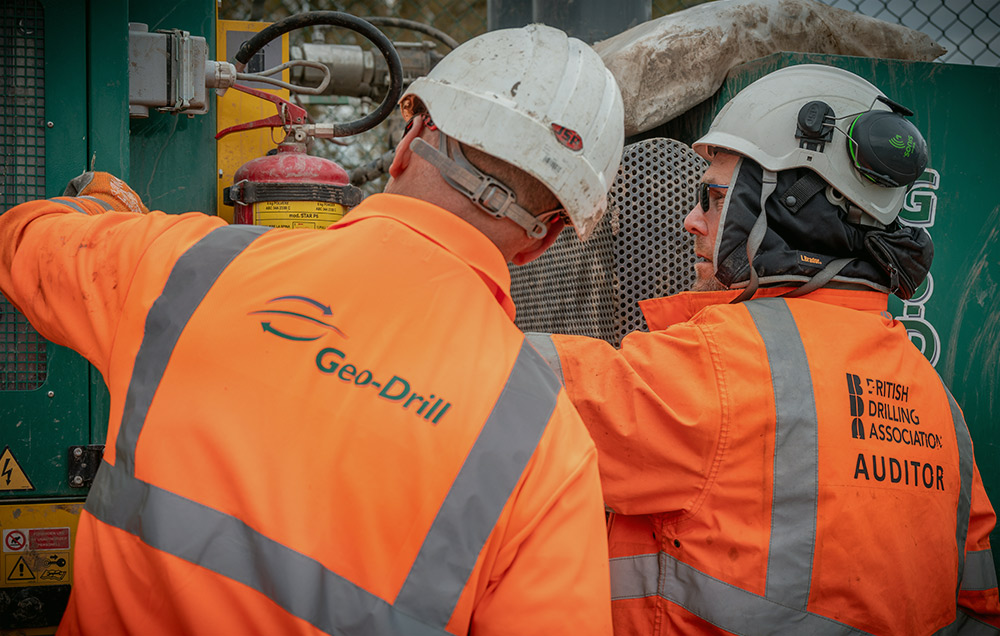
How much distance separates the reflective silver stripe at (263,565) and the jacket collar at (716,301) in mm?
1187

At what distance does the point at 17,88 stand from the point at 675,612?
5.79 ft

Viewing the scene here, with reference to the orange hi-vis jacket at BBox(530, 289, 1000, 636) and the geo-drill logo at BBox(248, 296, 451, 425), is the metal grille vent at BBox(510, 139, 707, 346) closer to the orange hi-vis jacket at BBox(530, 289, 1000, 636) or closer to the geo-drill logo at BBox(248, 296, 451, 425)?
the orange hi-vis jacket at BBox(530, 289, 1000, 636)

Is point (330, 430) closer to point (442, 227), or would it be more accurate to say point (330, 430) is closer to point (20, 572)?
point (442, 227)

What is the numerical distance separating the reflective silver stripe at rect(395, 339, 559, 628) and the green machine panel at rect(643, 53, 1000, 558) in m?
1.83

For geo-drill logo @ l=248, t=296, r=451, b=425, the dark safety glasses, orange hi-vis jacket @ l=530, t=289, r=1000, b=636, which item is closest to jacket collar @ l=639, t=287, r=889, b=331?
orange hi-vis jacket @ l=530, t=289, r=1000, b=636

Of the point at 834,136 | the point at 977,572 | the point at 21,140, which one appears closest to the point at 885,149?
the point at 834,136

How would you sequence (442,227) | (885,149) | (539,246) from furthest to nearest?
(885,149), (539,246), (442,227)

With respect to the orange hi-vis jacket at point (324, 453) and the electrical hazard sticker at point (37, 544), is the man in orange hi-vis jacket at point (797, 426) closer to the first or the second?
the orange hi-vis jacket at point (324, 453)

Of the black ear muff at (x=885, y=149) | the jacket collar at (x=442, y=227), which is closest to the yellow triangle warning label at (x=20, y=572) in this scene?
the jacket collar at (x=442, y=227)

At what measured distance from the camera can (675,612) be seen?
1806 millimetres

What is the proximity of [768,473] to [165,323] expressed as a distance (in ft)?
3.90

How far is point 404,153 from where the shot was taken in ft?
4.67

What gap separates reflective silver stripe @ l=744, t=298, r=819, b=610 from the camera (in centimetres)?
171

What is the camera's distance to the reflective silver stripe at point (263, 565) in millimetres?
1082
